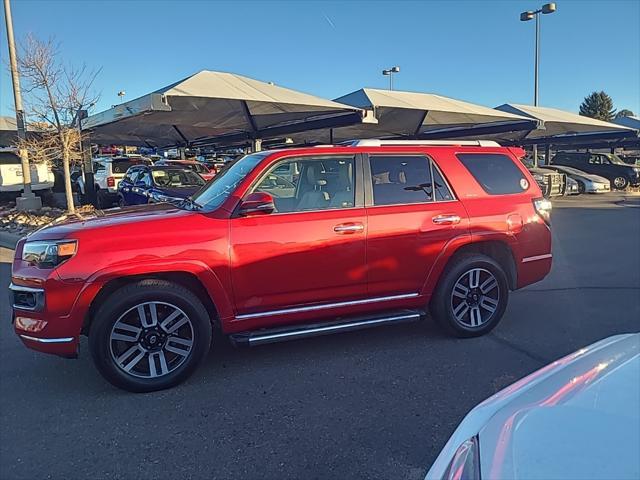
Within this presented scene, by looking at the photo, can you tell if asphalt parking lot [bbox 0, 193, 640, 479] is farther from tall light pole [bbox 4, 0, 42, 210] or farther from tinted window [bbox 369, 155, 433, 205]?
tall light pole [bbox 4, 0, 42, 210]

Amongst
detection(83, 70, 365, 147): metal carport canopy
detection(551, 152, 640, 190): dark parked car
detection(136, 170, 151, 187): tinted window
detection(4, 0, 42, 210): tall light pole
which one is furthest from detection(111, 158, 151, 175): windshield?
detection(551, 152, 640, 190): dark parked car

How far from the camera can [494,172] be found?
195 inches

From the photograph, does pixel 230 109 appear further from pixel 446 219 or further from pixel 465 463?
pixel 465 463

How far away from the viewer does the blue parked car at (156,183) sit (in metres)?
12.3

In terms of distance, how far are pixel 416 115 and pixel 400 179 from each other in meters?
12.3

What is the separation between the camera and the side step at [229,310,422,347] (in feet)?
12.5

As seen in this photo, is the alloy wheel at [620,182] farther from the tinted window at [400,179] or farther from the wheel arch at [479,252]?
the tinted window at [400,179]

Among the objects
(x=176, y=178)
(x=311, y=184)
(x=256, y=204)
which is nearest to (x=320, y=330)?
(x=256, y=204)

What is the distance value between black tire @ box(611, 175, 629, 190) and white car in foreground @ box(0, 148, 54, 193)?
2584 cm

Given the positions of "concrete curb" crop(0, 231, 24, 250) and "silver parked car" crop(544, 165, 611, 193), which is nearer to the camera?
"concrete curb" crop(0, 231, 24, 250)

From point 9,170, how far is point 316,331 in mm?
17404

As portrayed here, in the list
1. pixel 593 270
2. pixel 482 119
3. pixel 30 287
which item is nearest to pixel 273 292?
pixel 30 287

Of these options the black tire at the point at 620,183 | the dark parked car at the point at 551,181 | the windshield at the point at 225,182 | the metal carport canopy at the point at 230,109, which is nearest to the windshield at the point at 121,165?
the metal carport canopy at the point at 230,109

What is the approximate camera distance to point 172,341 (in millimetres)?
3758
